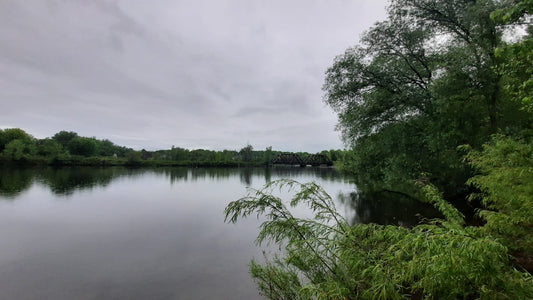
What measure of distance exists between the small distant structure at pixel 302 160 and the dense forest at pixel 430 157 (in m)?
102

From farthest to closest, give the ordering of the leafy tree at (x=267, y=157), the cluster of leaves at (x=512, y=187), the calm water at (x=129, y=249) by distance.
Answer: the leafy tree at (x=267, y=157) → the calm water at (x=129, y=249) → the cluster of leaves at (x=512, y=187)

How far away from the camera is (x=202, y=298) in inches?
268

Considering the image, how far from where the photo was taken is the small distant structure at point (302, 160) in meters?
118

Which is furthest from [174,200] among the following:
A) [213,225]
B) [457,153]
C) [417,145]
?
[457,153]

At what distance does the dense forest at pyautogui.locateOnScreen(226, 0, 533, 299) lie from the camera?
3.11 metres

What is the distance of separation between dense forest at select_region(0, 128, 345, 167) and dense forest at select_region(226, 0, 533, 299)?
35.7m

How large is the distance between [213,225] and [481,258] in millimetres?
14141

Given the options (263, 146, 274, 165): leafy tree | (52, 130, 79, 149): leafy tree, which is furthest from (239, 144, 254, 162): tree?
(52, 130, 79, 149): leafy tree

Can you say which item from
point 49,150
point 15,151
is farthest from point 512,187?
point 49,150

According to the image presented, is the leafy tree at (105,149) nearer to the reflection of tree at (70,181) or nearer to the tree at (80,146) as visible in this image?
the tree at (80,146)

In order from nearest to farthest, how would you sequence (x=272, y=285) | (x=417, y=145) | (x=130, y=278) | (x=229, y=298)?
1. (x=272, y=285)
2. (x=229, y=298)
3. (x=130, y=278)
4. (x=417, y=145)

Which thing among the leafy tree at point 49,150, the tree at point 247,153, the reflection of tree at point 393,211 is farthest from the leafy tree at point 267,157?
the reflection of tree at point 393,211

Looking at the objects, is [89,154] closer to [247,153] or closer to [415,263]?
[247,153]

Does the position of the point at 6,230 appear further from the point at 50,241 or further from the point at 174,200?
the point at 174,200
